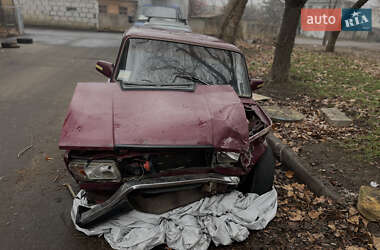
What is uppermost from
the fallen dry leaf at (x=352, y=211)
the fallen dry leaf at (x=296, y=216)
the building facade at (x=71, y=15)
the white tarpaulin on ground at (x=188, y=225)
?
the building facade at (x=71, y=15)

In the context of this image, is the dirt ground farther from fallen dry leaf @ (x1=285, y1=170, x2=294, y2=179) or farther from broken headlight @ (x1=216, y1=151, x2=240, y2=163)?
→ broken headlight @ (x1=216, y1=151, x2=240, y2=163)

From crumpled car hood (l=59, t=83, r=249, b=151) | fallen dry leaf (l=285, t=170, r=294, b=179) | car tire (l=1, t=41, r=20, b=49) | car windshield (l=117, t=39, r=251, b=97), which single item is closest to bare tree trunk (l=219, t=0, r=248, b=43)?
car tire (l=1, t=41, r=20, b=49)

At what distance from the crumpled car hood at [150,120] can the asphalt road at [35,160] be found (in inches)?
43.3

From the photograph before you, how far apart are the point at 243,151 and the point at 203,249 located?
0.97 m

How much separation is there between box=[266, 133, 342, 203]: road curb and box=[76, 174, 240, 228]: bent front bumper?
152cm

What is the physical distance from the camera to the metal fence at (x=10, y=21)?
49.2ft

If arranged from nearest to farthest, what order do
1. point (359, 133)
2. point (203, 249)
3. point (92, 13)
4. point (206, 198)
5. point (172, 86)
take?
1. point (203, 249)
2. point (206, 198)
3. point (172, 86)
4. point (359, 133)
5. point (92, 13)

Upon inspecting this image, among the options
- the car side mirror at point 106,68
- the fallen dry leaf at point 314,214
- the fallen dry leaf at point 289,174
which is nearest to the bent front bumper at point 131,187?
the fallen dry leaf at point 314,214

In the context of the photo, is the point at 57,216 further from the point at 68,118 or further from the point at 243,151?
the point at 243,151

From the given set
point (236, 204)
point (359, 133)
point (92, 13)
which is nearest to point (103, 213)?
point (236, 204)

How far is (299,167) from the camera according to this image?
13.8 feet

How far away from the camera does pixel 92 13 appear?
2288 centimetres

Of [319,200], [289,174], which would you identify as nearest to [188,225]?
[319,200]

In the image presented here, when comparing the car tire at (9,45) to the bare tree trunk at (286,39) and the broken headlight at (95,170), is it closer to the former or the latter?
the bare tree trunk at (286,39)
